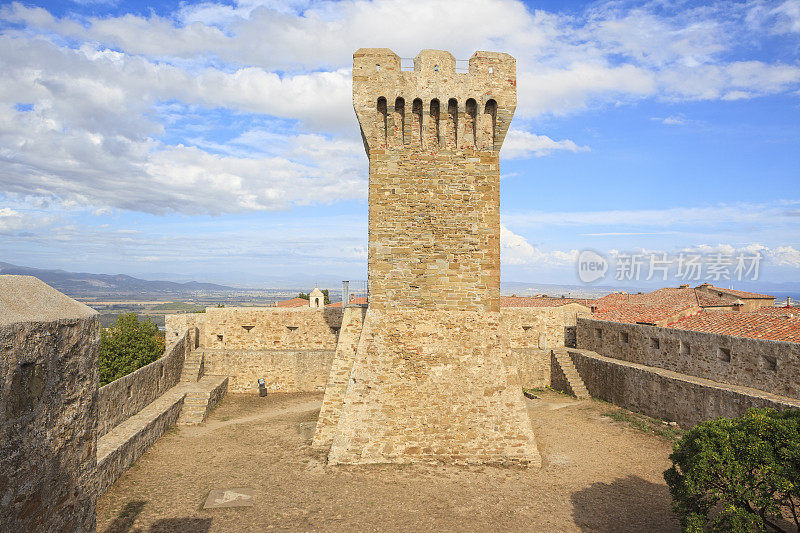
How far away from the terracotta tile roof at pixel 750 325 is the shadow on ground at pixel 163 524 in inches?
591

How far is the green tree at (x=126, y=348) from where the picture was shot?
21688 millimetres

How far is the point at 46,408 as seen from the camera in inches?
141

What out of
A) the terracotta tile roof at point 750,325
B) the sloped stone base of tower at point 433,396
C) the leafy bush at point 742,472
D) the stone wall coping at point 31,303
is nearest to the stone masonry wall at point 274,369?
the sloped stone base of tower at point 433,396

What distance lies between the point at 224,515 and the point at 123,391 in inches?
238

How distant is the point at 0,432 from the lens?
123 inches

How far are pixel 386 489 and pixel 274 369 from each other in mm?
11652

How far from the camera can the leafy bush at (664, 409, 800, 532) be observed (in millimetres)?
6570

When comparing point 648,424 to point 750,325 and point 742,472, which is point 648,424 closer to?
point 750,325

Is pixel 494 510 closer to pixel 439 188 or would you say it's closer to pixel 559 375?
pixel 439 188

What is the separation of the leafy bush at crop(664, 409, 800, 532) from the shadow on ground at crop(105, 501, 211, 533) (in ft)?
27.6

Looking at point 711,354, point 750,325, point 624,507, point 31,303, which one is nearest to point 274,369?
point 624,507

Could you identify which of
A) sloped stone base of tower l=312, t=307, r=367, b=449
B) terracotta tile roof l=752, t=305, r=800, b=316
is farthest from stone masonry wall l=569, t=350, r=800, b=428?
sloped stone base of tower l=312, t=307, r=367, b=449

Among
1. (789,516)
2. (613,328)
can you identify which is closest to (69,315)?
(789,516)

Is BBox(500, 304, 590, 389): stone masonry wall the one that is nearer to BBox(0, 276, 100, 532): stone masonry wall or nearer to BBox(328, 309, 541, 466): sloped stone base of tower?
BBox(328, 309, 541, 466): sloped stone base of tower
